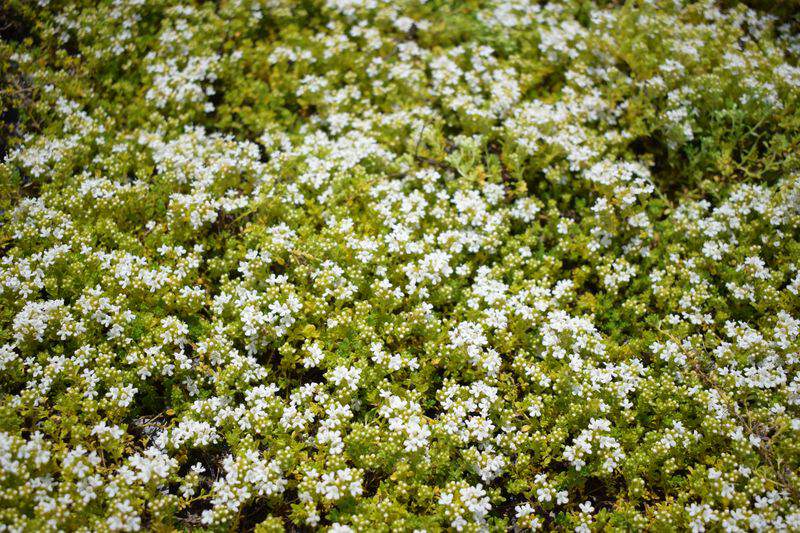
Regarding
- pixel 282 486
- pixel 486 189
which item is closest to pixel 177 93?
pixel 486 189

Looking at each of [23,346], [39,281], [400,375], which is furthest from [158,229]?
[400,375]

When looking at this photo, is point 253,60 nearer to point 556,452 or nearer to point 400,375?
point 400,375

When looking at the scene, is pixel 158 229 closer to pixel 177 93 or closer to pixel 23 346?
pixel 23 346

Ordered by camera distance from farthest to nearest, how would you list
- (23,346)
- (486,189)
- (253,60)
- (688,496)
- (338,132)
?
(253,60) < (338,132) < (486,189) < (23,346) < (688,496)

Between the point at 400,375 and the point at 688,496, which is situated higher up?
the point at 400,375

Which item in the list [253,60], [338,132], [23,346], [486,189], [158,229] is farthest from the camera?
[253,60]

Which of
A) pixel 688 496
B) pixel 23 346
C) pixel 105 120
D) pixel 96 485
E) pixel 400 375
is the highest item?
pixel 105 120

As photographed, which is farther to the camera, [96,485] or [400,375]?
[400,375]
